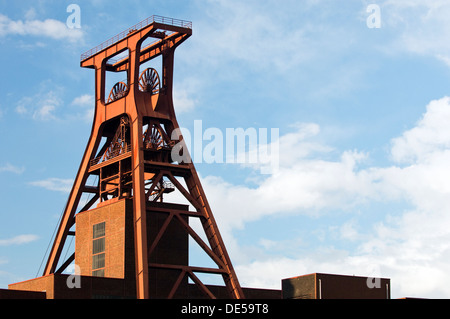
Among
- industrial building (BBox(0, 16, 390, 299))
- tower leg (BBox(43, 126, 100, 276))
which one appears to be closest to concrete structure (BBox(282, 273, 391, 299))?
industrial building (BBox(0, 16, 390, 299))

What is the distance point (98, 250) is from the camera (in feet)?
211

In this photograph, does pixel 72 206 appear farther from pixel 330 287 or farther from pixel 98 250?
pixel 330 287

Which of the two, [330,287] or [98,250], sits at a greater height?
[98,250]

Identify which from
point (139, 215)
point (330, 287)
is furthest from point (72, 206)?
point (330, 287)

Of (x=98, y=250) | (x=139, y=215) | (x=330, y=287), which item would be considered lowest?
(x=330, y=287)

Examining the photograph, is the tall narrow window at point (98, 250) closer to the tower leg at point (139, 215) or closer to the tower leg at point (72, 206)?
the tower leg at point (139, 215)

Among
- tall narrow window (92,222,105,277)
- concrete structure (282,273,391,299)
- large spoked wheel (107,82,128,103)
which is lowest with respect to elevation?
concrete structure (282,273,391,299)

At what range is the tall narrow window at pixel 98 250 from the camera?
63500 millimetres

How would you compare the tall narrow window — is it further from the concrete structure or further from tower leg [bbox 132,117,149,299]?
the concrete structure

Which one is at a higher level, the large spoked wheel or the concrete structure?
the large spoked wheel

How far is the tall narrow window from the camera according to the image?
2500 inches

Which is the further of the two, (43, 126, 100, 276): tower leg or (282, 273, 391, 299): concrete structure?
(43, 126, 100, 276): tower leg
